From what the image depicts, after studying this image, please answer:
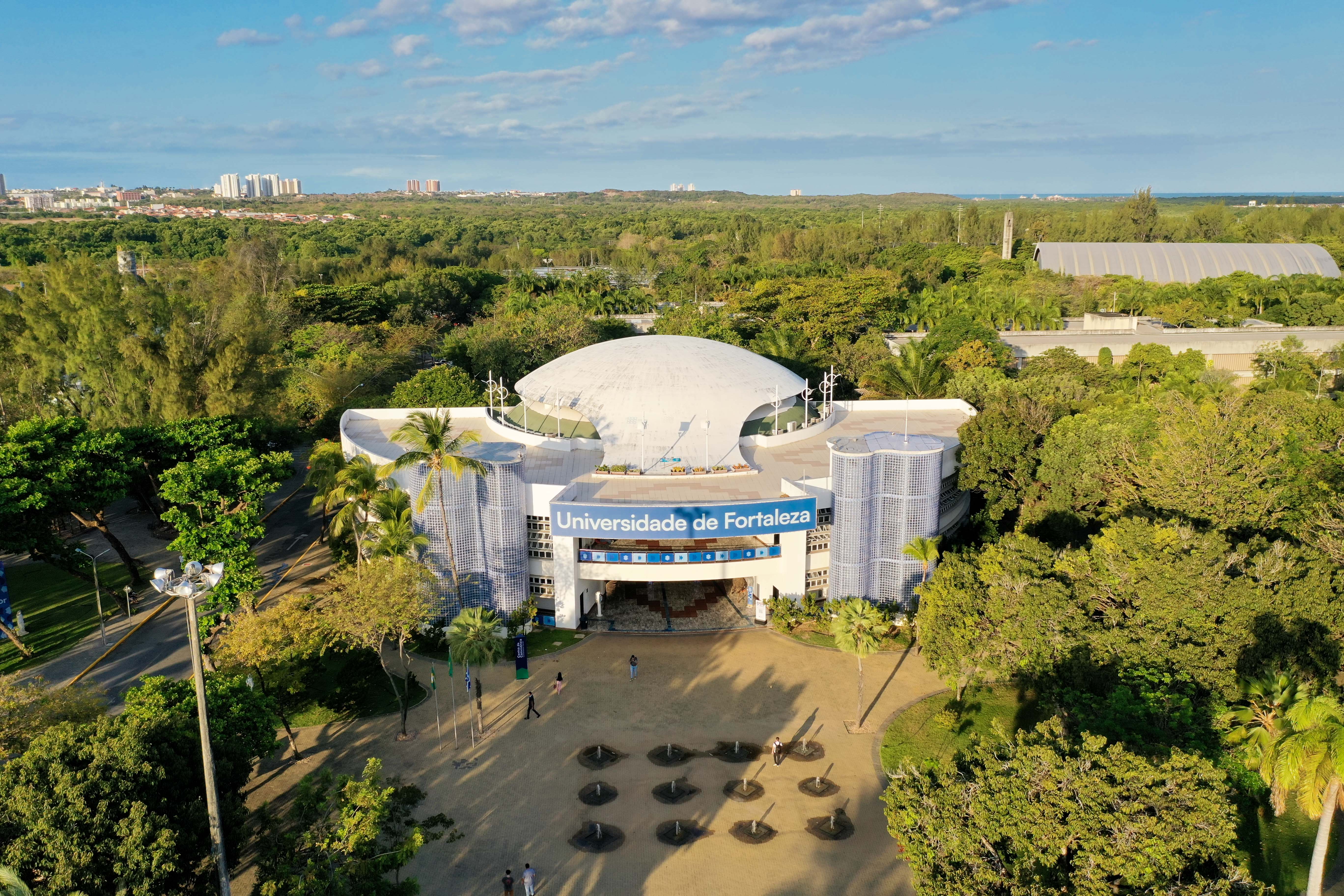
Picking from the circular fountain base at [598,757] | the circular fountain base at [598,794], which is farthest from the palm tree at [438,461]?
the circular fountain base at [598,794]

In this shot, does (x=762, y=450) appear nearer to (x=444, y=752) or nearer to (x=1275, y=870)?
(x=444, y=752)

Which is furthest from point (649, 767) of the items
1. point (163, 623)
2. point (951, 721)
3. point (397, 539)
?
point (163, 623)

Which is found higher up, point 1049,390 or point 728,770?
point 1049,390

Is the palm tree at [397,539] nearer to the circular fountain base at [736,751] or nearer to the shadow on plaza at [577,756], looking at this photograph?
the shadow on plaza at [577,756]

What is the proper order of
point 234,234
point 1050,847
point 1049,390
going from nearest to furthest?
point 1050,847 < point 1049,390 < point 234,234

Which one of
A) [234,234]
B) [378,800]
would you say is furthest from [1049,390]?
[234,234]

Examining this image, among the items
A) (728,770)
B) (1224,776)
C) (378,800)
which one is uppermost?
(1224,776)
